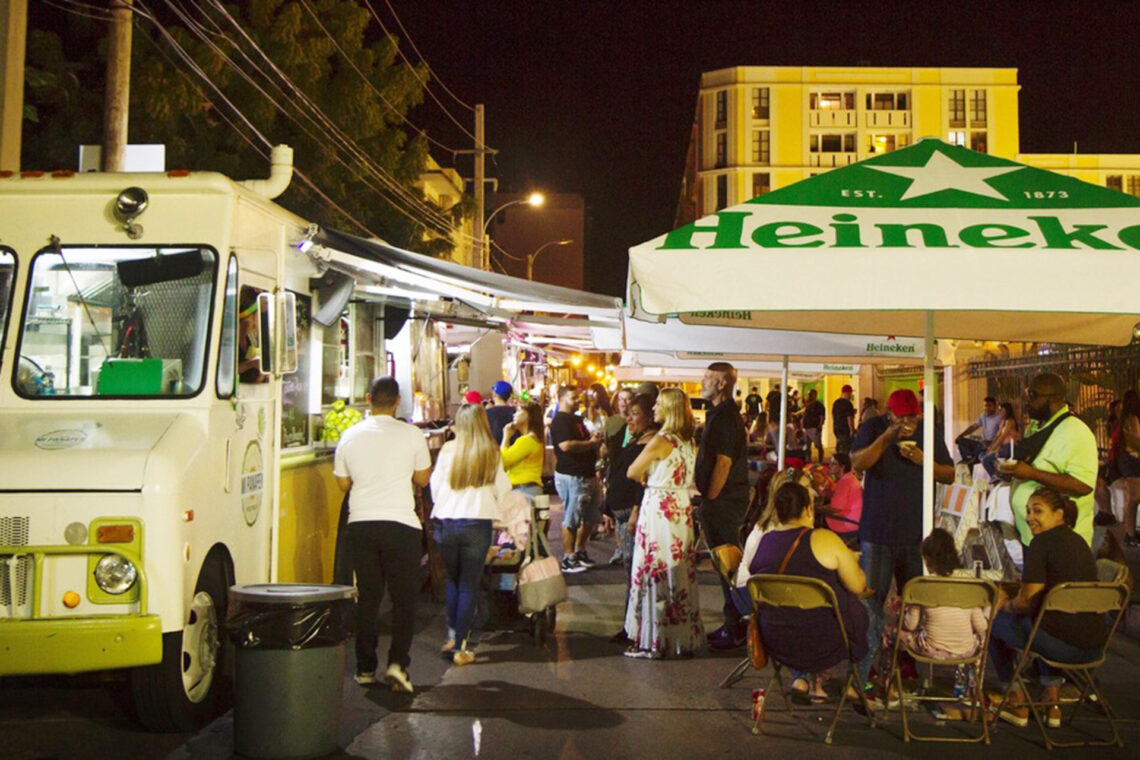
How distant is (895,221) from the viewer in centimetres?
555

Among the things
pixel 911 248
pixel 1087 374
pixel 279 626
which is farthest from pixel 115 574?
pixel 1087 374

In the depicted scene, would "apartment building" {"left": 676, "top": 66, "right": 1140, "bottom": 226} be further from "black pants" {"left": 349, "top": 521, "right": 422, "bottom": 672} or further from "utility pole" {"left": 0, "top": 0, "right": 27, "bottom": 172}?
"black pants" {"left": 349, "top": 521, "right": 422, "bottom": 672}

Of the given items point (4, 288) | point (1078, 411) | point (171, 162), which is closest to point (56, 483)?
point (4, 288)

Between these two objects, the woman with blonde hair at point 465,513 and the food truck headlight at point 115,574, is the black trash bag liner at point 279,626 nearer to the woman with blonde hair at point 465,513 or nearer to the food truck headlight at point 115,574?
the food truck headlight at point 115,574

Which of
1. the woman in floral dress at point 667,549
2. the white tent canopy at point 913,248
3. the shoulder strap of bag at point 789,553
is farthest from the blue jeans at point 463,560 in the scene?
the white tent canopy at point 913,248

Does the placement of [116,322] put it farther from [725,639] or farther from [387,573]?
[725,639]

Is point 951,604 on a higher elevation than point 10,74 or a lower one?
lower

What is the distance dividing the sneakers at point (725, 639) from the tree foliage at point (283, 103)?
12767 millimetres

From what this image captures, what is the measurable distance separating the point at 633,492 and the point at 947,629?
3.45 metres

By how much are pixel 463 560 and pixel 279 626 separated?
2.24 meters

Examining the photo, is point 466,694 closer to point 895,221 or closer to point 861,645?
point 861,645

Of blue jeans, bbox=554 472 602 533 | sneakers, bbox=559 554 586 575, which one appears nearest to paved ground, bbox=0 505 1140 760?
sneakers, bbox=559 554 586 575

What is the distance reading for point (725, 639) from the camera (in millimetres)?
8234

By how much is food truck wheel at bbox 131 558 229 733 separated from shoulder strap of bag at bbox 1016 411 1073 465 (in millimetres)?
4828
